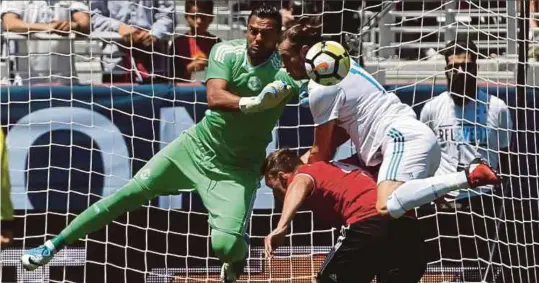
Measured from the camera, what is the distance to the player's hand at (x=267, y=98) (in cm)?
738

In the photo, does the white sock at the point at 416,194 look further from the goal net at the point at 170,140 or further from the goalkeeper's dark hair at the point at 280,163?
the goal net at the point at 170,140

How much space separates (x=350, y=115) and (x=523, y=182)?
8.41ft

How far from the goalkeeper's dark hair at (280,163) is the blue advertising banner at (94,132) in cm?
231

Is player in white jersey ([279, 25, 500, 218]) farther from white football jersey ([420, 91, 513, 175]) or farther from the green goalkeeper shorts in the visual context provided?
white football jersey ([420, 91, 513, 175])

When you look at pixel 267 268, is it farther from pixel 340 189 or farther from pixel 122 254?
pixel 340 189

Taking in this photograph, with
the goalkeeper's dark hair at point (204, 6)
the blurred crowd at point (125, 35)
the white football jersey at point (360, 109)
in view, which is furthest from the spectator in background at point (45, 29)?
the white football jersey at point (360, 109)

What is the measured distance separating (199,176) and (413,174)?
65.6 inches

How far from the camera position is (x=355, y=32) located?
385 inches

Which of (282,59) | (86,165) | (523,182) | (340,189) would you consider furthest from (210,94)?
(523,182)

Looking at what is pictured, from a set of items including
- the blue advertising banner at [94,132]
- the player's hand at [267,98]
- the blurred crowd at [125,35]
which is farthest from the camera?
the blurred crowd at [125,35]

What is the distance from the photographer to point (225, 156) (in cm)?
811

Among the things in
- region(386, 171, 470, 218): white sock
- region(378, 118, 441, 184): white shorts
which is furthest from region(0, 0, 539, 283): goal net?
region(386, 171, 470, 218): white sock

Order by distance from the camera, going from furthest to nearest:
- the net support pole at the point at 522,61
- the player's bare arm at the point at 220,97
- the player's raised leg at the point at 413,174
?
the net support pole at the point at 522,61 → the player's bare arm at the point at 220,97 → the player's raised leg at the point at 413,174

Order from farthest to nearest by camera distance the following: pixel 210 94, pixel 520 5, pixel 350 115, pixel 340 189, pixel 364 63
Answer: pixel 364 63 < pixel 520 5 < pixel 210 94 < pixel 350 115 < pixel 340 189
